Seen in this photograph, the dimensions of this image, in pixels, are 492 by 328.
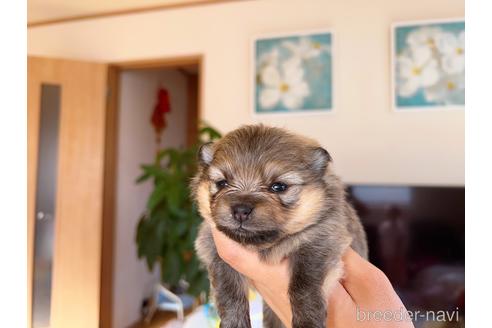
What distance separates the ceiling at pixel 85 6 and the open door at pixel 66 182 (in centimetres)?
49

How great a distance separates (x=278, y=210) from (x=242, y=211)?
9 centimetres

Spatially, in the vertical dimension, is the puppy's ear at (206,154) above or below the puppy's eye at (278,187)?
above

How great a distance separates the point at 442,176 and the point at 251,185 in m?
2.14

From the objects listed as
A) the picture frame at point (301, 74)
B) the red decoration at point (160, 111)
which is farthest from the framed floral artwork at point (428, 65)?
the red decoration at point (160, 111)

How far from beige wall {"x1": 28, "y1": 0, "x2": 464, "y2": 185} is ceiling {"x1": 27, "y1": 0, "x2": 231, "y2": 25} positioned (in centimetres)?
9

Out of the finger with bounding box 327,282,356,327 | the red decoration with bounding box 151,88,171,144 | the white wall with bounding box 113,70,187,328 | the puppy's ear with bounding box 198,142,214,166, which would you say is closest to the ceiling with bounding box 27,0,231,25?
the white wall with bounding box 113,70,187,328

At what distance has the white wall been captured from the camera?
351 centimetres

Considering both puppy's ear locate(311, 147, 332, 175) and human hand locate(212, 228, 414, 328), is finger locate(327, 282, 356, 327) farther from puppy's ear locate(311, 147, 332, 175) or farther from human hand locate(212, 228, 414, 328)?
puppy's ear locate(311, 147, 332, 175)

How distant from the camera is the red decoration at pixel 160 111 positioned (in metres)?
4.19

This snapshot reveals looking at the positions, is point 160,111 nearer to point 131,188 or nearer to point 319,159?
point 131,188

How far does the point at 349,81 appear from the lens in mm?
2652

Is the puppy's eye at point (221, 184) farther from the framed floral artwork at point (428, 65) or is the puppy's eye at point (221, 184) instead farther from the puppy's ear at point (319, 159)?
the framed floral artwork at point (428, 65)

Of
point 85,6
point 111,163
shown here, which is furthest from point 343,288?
point 85,6

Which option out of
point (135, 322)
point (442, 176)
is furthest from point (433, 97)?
point (135, 322)
